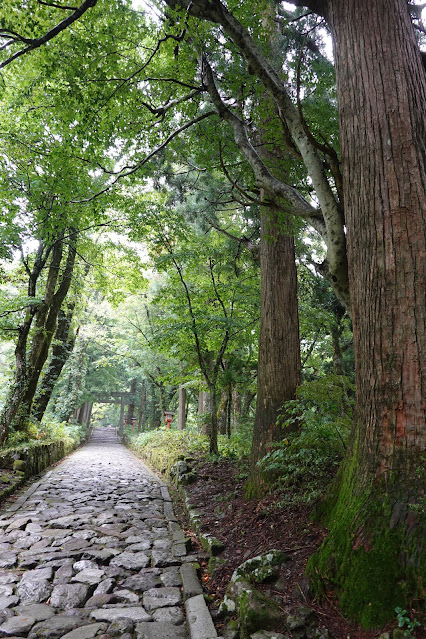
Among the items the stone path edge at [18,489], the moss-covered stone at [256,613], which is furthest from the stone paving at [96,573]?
the moss-covered stone at [256,613]

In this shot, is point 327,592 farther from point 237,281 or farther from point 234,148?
point 237,281

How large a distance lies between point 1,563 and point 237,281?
24.8ft

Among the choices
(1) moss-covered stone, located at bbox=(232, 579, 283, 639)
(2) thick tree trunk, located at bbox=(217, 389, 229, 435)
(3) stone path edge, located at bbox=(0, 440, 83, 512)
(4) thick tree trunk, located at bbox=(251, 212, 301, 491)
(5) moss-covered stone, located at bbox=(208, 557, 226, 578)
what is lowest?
(3) stone path edge, located at bbox=(0, 440, 83, 512)

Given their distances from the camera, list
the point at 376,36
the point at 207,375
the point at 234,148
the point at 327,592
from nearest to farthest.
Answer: the point at 327,592 < the point at 376,36 < the point at 234,148 < the point at 207,375

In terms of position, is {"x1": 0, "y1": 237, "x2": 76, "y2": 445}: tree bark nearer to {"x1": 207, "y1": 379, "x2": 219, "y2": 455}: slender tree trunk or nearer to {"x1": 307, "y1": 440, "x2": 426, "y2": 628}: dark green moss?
{"x1": 207, "y1": 379, "x2": 219, "y2": 455}: slender tree trunk

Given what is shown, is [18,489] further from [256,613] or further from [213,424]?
[256,613]

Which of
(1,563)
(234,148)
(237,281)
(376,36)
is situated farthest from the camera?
(237,281)

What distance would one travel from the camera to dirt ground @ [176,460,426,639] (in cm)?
235

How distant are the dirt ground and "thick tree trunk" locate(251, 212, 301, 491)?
60 centimetres

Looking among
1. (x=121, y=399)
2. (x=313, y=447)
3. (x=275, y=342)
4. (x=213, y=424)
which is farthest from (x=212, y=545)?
(x=121, y=399)

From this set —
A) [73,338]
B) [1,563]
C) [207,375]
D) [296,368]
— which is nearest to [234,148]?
[296,368]

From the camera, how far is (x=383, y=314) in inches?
103

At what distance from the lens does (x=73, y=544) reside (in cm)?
442

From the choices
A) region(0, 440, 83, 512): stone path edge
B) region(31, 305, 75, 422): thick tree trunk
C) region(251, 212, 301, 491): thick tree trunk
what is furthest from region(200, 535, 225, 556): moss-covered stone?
Result: region(31, 305, 75, 422): thick tree trunk
